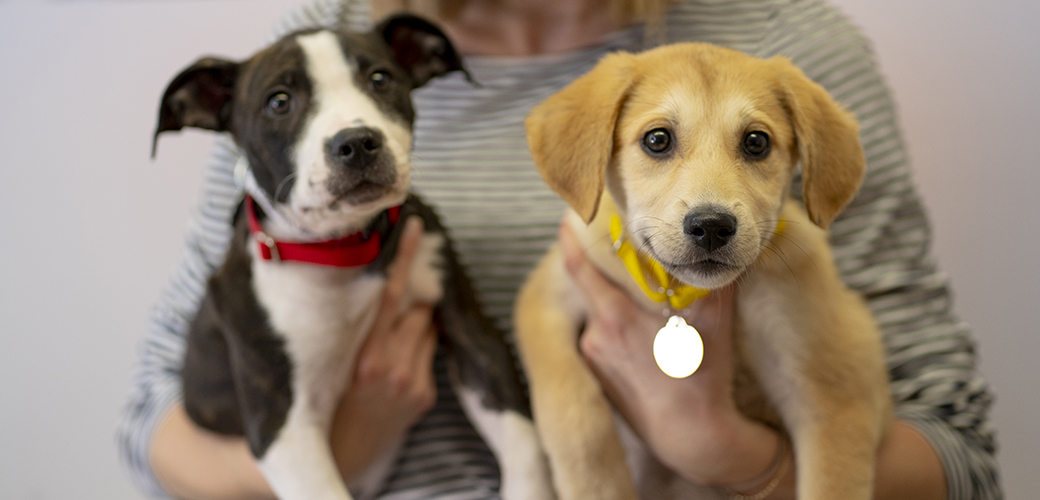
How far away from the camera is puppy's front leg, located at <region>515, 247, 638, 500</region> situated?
52.2 inches

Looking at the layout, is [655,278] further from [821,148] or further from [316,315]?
[316,315]

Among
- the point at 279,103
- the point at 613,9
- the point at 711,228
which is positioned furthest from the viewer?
the point at 613,9

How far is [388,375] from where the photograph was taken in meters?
1.56

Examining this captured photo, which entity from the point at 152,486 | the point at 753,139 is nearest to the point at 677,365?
the point at 753,139

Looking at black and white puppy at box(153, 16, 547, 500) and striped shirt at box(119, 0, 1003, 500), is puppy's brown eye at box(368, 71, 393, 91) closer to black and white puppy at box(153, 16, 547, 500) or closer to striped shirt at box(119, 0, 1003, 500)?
black and white puppy at box(153, 16, 547, 500)

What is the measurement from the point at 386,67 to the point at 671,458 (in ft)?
3.18

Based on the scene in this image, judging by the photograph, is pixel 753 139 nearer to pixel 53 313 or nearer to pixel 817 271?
Answer: pixel 817 271

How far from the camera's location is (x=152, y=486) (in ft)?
6.01

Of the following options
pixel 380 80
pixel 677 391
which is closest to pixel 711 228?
pixel 677 391

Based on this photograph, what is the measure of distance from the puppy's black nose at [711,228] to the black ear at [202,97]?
1008 millimetres

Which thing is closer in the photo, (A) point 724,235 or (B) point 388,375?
(A) point 724,235

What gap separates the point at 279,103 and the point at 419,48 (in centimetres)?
38

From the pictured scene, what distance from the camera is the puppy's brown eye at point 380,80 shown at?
138 centimetres

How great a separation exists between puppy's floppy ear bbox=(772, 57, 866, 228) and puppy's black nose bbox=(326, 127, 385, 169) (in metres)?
0.70
